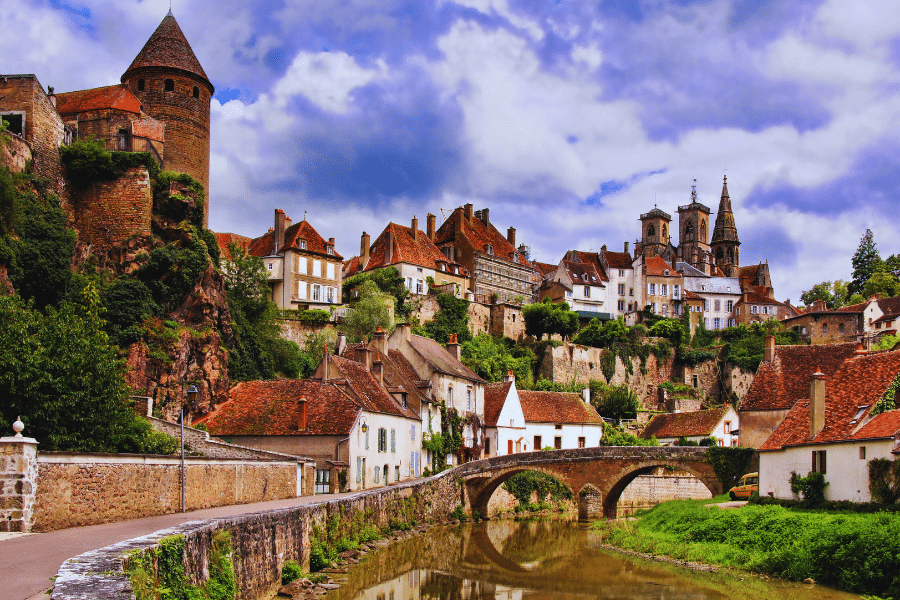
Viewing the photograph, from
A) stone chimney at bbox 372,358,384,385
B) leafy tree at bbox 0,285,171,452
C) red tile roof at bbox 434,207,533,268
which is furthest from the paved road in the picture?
red tile roof at bbox 434,207,533,268

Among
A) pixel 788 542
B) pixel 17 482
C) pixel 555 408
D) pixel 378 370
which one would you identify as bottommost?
pixel 788 542

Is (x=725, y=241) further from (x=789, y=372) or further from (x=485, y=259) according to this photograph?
(x=789, y=372)

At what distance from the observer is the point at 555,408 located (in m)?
51.2

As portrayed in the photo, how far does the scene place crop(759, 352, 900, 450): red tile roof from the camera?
2417 centimetres

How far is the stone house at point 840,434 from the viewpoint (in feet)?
74.5

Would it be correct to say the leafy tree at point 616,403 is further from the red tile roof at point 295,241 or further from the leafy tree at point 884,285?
the leafy tree at point 884,285

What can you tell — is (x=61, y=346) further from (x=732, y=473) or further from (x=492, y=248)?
(x=492, y=248)

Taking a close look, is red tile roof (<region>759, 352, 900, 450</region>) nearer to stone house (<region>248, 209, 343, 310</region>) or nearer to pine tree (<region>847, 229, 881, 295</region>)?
stone house (<region>248, 209, 343, 310</region>)

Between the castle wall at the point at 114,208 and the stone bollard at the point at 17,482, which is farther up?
the castle wall at the point at 114,208

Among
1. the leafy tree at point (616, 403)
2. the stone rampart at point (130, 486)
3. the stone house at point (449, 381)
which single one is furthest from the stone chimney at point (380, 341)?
the leafy tree at point (616, 403)

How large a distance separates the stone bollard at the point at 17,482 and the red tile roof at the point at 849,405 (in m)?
19.7

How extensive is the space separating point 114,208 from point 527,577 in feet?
74.1

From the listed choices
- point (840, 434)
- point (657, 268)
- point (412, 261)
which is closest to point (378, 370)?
point (840, 434)

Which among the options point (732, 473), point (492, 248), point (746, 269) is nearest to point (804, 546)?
point (732, 473)
